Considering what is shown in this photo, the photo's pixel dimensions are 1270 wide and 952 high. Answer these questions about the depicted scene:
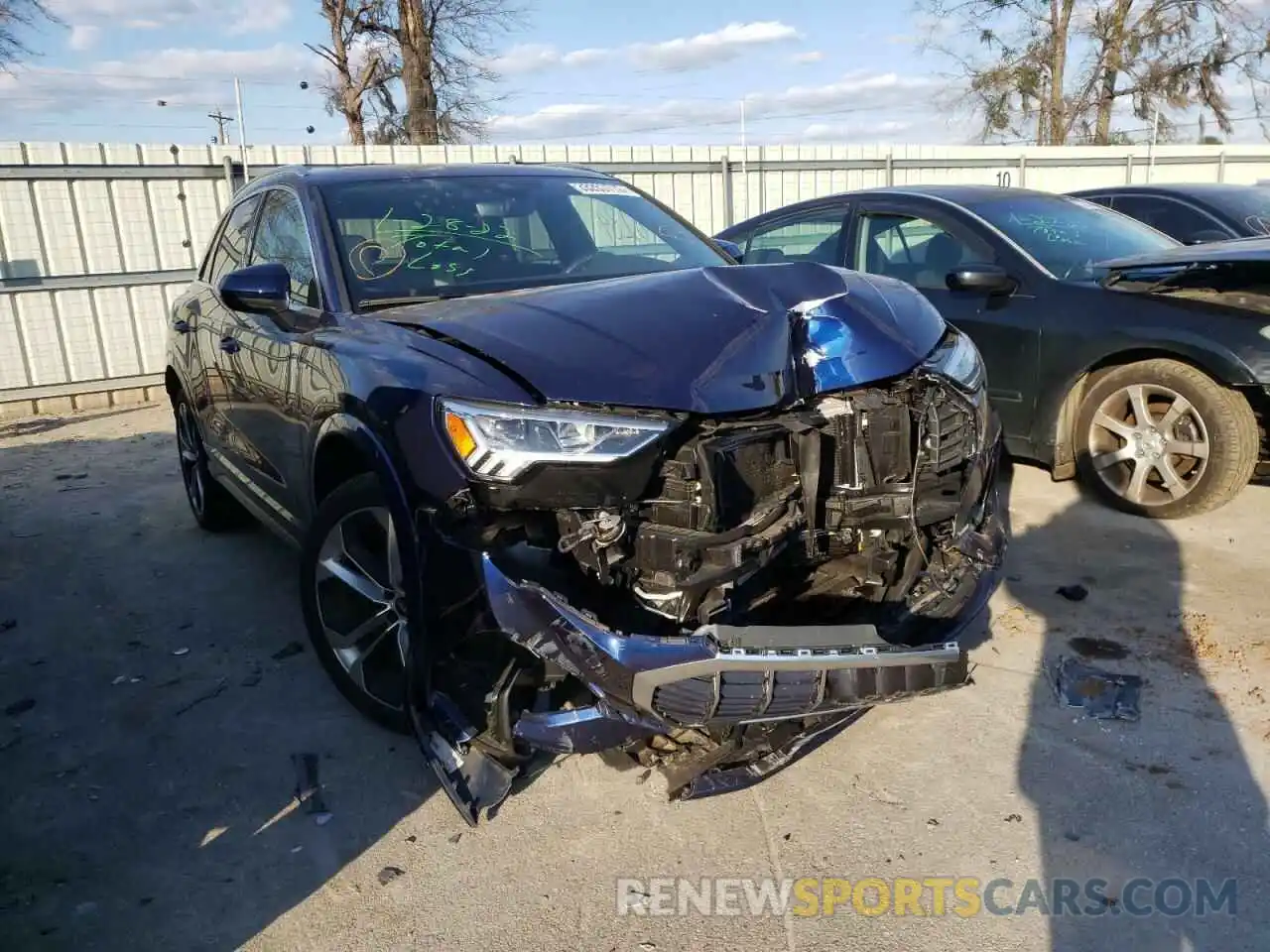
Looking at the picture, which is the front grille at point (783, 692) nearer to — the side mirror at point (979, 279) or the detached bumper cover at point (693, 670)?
the detached bumper cover at point (693, 670)

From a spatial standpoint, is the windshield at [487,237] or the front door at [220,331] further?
the front door at [220,331]

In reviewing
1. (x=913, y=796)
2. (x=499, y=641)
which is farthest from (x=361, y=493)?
(x=913, y=796)

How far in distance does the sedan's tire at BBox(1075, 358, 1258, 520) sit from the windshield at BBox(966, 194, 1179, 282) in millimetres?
668

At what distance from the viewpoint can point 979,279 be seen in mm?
4734

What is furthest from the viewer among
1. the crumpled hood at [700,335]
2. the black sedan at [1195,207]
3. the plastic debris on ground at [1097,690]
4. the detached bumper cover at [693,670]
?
the black sedan at [1195,207]

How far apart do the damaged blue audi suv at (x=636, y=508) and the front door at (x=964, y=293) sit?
193 cm

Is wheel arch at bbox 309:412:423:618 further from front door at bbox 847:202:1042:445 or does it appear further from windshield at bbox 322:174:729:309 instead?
front door at bbox 847:202:1042:445

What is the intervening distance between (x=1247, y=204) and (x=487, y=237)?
6.39 m

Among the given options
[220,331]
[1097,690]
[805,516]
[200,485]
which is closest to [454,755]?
[805,516]

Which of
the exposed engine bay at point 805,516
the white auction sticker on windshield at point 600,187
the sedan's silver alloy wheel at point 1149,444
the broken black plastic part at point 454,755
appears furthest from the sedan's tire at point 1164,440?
the broken black plastic part at point 454,755

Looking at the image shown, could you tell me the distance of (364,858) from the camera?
2.58 metres

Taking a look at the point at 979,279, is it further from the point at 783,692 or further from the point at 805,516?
the point at 783,692

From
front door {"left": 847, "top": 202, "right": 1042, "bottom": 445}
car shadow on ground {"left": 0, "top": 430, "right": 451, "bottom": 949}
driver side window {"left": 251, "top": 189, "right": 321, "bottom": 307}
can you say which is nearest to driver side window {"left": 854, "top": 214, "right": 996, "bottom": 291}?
front door {"left": 847, "top": 202, "right": 1042, "bottom": 445}

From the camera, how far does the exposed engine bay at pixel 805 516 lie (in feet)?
7.71
